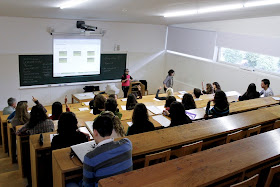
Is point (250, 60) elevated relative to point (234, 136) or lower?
elevated

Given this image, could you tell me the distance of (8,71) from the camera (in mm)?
7113

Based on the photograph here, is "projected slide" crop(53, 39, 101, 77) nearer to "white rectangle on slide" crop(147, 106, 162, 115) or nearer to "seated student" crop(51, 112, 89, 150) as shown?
"white rectangle on slide" crop(147, 106, 162, 115)

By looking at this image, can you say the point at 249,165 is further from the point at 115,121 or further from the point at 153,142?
the point at 115,121

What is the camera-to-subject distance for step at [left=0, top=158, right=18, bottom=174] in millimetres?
4281

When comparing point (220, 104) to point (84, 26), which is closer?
point (220, 104)

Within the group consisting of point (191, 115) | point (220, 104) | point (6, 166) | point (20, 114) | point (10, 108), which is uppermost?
point (220, 104)

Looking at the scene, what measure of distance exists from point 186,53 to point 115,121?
22.0 feet

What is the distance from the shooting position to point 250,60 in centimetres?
727

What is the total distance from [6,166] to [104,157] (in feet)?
10.6

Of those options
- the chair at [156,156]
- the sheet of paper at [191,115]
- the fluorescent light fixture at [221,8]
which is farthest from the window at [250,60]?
the chair at [156,156]

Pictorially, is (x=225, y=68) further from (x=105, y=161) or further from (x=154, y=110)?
(x=105, y=161)

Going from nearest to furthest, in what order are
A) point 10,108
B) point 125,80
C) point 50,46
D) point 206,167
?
point 206,167 < point 10,108 < point 50,46 < point 125,80

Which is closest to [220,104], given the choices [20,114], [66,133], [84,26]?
[66,133]

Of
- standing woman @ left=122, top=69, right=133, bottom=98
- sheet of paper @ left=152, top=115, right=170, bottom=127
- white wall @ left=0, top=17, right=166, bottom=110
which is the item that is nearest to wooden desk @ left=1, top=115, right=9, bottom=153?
white wall @ left=0, top=17, right=166, bottom=110
